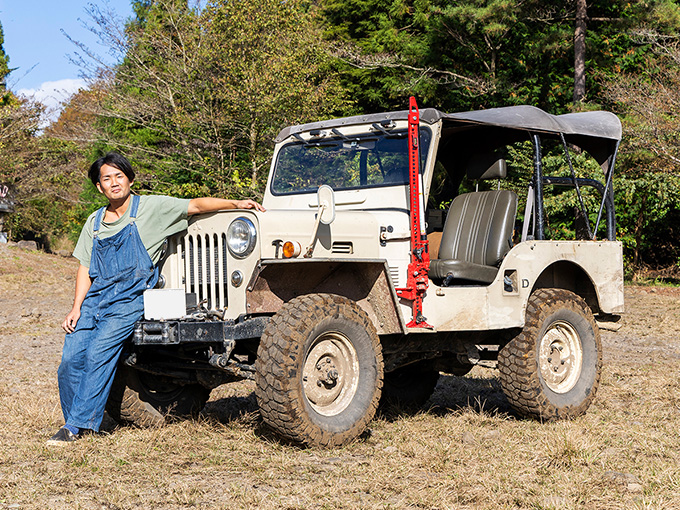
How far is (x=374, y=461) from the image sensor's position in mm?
4707

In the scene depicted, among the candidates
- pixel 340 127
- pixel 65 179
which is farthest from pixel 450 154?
pixel 65 179

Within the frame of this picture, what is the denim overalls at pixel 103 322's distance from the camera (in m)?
5.09

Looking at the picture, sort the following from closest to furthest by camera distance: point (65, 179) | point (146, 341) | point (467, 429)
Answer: point (146, 341), point (467, 429), point (65, 179)

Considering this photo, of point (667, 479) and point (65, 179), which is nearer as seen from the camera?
point (667, 479)

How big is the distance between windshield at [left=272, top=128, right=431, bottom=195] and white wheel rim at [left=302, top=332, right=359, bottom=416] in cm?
160

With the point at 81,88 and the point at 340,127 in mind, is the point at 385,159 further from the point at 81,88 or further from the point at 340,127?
the point at 81,88

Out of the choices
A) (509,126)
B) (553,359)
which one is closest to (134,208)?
(509,126)

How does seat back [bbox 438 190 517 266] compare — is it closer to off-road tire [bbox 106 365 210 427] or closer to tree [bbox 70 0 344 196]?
off-road tire [bbox 106 365 210 427]

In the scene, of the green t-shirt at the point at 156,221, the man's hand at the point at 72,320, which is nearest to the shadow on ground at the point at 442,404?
the man's hand at the point at 72,320

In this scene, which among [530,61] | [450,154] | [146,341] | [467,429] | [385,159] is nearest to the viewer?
[146,341]

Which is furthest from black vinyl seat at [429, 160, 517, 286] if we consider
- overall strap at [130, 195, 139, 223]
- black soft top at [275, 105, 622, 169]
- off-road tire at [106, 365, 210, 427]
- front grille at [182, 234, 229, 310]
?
overall strap at [130, 195, 139, 223]

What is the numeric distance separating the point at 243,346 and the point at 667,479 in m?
2.70

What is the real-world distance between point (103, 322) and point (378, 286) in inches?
71.3

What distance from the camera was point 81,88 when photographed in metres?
27.6
